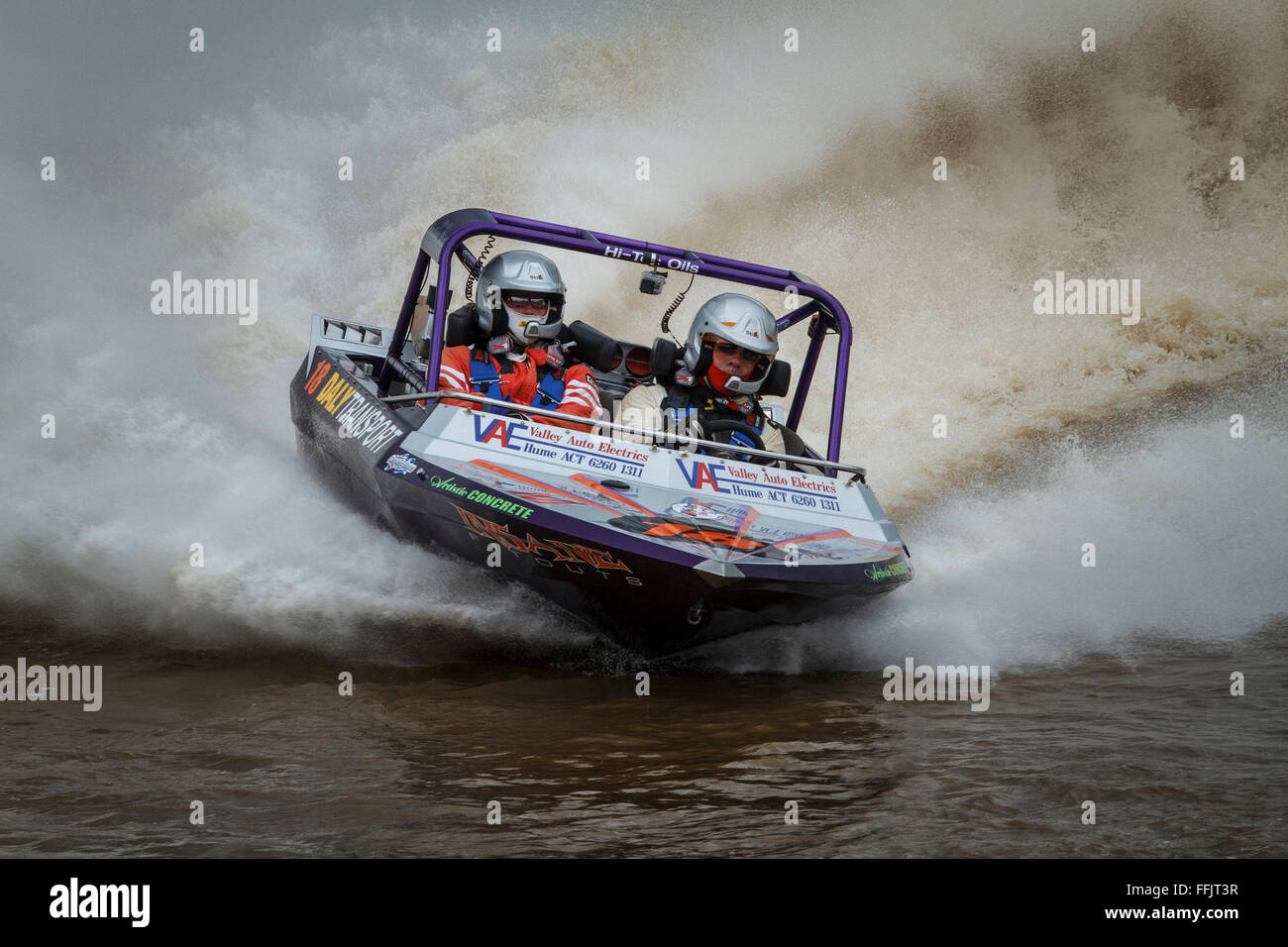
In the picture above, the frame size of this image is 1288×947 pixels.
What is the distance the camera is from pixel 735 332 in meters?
7.59

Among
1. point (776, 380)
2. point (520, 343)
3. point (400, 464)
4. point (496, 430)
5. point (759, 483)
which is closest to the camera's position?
point (400, 464)

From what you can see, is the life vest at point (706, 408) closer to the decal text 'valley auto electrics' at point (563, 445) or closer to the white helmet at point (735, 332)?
the white helmet at point (735, 332)

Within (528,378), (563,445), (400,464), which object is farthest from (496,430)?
(528,378)

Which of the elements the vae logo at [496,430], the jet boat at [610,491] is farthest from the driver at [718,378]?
the vae logo at [496,430]

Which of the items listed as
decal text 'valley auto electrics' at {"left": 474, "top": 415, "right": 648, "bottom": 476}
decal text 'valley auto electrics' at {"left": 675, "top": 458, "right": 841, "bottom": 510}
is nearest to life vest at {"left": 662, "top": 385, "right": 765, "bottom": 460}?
decal text 'valley auto electrics' at {"left": 675, "top": 458, "right": 841, "bottom": 510}

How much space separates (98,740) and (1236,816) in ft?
14.8

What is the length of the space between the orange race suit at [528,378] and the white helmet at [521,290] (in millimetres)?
179

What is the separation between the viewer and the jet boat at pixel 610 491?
5879 mm

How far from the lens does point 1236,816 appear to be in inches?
168

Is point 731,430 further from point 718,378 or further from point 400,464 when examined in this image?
point 400,464

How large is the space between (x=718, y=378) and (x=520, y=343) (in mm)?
1407
